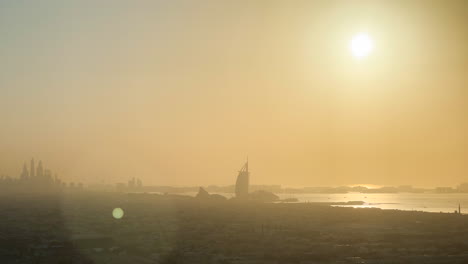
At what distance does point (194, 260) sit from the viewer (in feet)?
115

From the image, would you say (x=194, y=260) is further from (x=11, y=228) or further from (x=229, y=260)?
(x=11, y=228)

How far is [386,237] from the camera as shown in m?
47.5

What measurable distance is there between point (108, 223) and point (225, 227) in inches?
608

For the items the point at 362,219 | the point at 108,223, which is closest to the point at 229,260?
the point at 108,223

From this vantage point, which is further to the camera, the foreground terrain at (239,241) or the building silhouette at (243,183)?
the building silhouette at (243,183)

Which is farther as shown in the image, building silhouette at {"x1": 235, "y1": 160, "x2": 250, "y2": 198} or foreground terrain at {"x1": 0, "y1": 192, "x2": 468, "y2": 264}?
building silhouette at {"x1": 235, "y1": 160, "x2": 250, "y2": 198}

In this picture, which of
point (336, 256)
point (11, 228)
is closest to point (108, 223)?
point (11, 228)

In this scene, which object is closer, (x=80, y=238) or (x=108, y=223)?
(x=80, y=238)

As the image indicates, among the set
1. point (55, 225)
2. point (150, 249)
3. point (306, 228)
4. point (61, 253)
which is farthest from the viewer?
point (55, 225)

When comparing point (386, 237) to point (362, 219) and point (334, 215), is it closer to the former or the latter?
point (362, 219)

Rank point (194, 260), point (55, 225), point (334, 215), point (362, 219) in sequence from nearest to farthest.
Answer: point (194, 260), point (55, 225), point (362, 219), point (334, 215)

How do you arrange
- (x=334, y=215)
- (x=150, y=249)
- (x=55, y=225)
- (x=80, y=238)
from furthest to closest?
(x=334, y=215) → (x=55, y=225) → (x=80, y=238) → (x=150, y=249)

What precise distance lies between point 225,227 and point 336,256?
2292 cm

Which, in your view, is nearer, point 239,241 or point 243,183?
point 239,241
